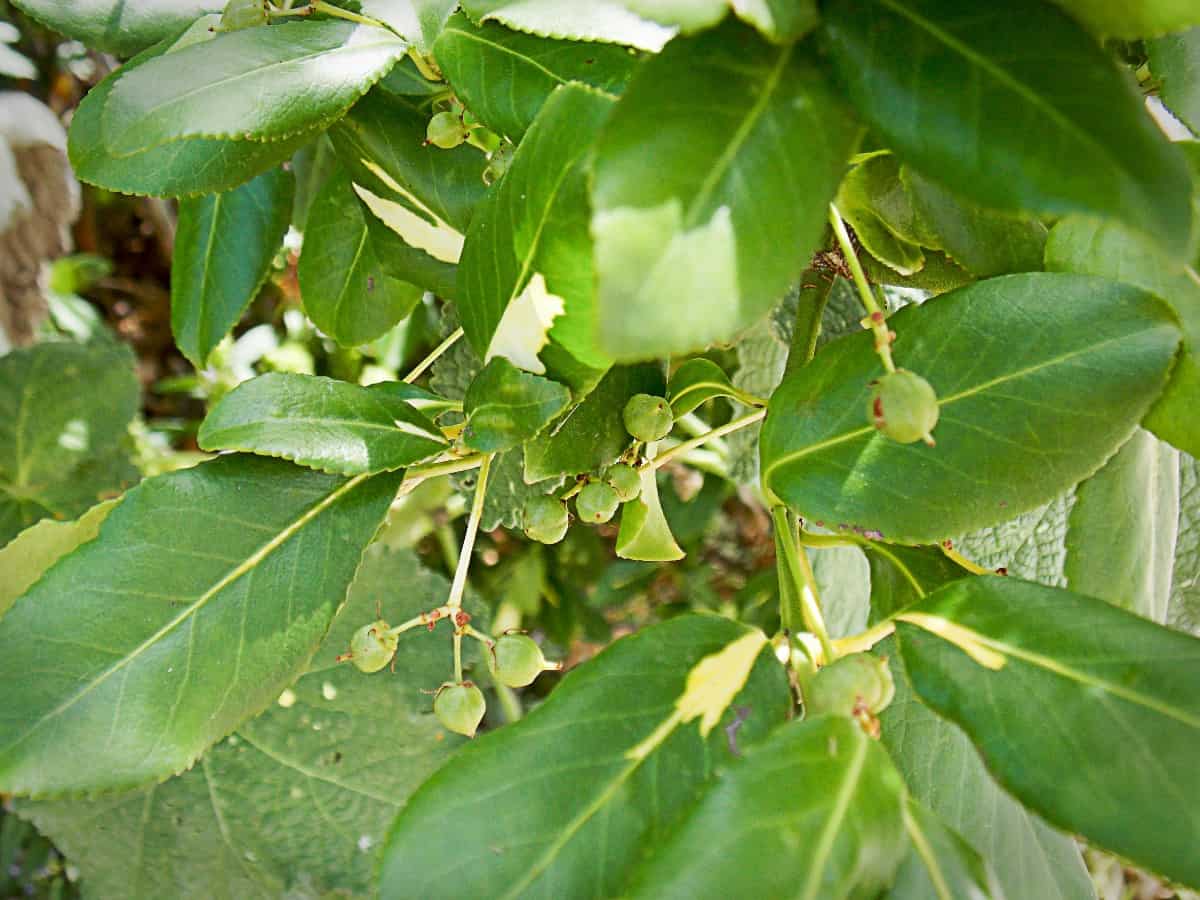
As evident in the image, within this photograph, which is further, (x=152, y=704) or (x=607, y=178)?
(x=152, y=704)

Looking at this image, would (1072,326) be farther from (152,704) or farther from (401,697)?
(401,697)

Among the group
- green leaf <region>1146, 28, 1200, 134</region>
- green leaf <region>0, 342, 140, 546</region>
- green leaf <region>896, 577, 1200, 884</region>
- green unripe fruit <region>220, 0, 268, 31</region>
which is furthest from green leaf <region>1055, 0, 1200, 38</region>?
green leaf <region>0, 342, 140, 546</region>

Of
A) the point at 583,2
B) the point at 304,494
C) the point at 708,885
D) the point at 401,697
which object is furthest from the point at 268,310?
the point at 708,885

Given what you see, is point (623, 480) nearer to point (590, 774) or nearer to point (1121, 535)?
Answer: point (590, 774)

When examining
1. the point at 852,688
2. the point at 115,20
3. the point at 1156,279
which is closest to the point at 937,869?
the point at 852,688

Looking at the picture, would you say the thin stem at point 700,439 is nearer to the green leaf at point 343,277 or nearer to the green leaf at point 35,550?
the green leaf at point 343,277

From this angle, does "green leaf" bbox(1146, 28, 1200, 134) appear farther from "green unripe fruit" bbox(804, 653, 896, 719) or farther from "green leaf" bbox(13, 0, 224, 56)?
"green leaf" bbox(13, 0, 224, 56)

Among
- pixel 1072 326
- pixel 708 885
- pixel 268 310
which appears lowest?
pixel 268 310
